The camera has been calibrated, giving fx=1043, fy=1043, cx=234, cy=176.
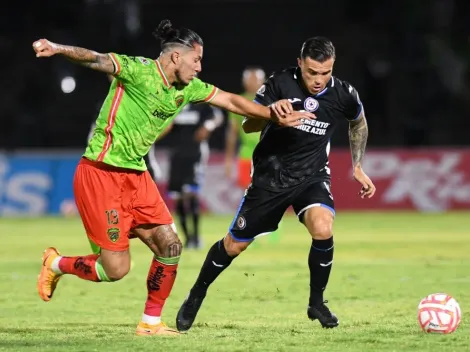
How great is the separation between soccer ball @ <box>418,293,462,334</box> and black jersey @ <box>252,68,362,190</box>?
1413mm

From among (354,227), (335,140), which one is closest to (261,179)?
(354,227)

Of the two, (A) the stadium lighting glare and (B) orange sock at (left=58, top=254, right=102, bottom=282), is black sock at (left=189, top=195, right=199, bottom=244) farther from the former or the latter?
(A) the stadium lighting glare

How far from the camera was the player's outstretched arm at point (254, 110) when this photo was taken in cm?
739

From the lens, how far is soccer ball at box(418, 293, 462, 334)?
7213 millimetres

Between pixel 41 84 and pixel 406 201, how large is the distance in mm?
9185

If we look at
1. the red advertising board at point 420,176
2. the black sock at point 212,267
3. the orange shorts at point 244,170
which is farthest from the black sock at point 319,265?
the red advertising board at point 420,176

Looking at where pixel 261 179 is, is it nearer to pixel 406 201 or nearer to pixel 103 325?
pixel 103 325

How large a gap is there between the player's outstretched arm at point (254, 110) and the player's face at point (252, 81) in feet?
24.7

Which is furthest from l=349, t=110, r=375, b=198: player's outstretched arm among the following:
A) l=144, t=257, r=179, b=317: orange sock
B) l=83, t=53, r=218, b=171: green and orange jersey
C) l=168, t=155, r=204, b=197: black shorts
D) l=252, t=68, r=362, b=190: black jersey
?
l=168, t=155, r=204, b=197: black shorts

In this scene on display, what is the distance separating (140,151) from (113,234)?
633mm

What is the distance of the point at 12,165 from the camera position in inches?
875

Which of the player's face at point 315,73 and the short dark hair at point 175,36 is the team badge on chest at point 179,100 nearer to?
the short dark hair at point 175,36

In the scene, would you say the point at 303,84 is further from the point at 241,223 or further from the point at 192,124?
the point at 192,124

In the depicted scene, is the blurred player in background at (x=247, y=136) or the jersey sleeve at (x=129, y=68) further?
the blurred player in background at (x=247, y=136)
